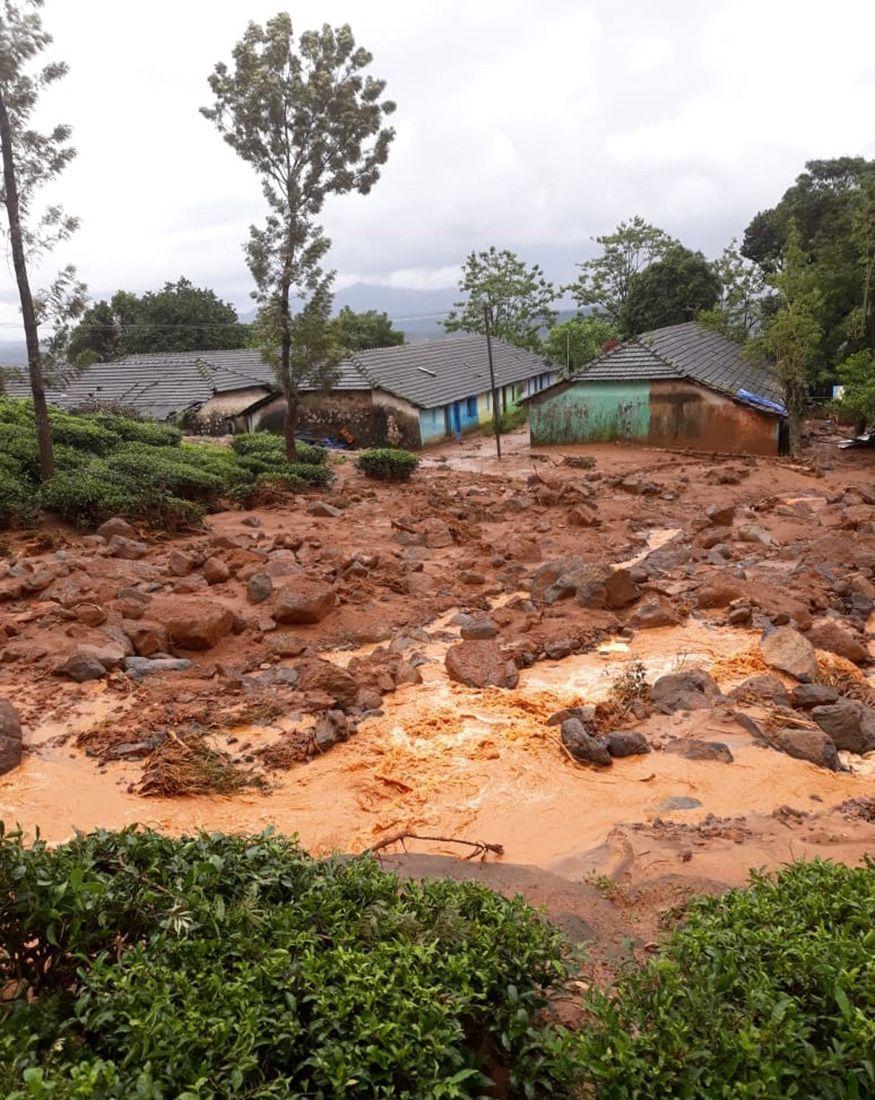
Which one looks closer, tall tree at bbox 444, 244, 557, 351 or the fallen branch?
the fallen branch

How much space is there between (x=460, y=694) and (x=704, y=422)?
2150 cm

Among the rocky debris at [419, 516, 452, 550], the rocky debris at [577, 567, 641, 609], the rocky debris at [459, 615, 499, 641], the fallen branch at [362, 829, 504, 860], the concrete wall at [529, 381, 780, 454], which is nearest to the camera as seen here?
the fallen branch at [362, 829, 504, 860]

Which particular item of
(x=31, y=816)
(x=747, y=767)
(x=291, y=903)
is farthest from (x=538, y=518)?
(x=291, y=903)

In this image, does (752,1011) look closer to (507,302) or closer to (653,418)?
(653,418)

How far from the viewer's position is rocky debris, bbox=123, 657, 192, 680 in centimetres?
886

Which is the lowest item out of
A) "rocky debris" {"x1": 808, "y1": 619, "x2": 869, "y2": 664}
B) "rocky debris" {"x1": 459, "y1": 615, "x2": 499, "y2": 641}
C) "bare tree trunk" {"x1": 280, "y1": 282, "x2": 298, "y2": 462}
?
"rocky debris" {"x1": 808, "y1": 619, "x2": 869, "y2": 664}

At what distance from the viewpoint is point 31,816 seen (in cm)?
622

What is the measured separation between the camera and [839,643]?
31.0ft

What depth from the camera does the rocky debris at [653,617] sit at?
10516 millimetres

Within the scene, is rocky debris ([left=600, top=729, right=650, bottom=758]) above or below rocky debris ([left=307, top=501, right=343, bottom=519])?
below

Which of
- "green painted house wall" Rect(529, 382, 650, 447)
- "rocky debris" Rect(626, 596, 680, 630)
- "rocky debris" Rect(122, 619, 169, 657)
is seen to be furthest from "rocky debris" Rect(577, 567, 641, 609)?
"green painted house wall" Rect(529, 382, 650, 447)

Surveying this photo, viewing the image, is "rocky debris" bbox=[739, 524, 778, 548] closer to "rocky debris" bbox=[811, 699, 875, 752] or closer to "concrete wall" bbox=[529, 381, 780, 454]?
"rocky debris" bbox=[811, 699, 875, 752]

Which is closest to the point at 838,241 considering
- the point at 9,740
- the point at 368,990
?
the point at 9,740

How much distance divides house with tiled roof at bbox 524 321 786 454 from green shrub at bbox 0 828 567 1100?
25245mm
